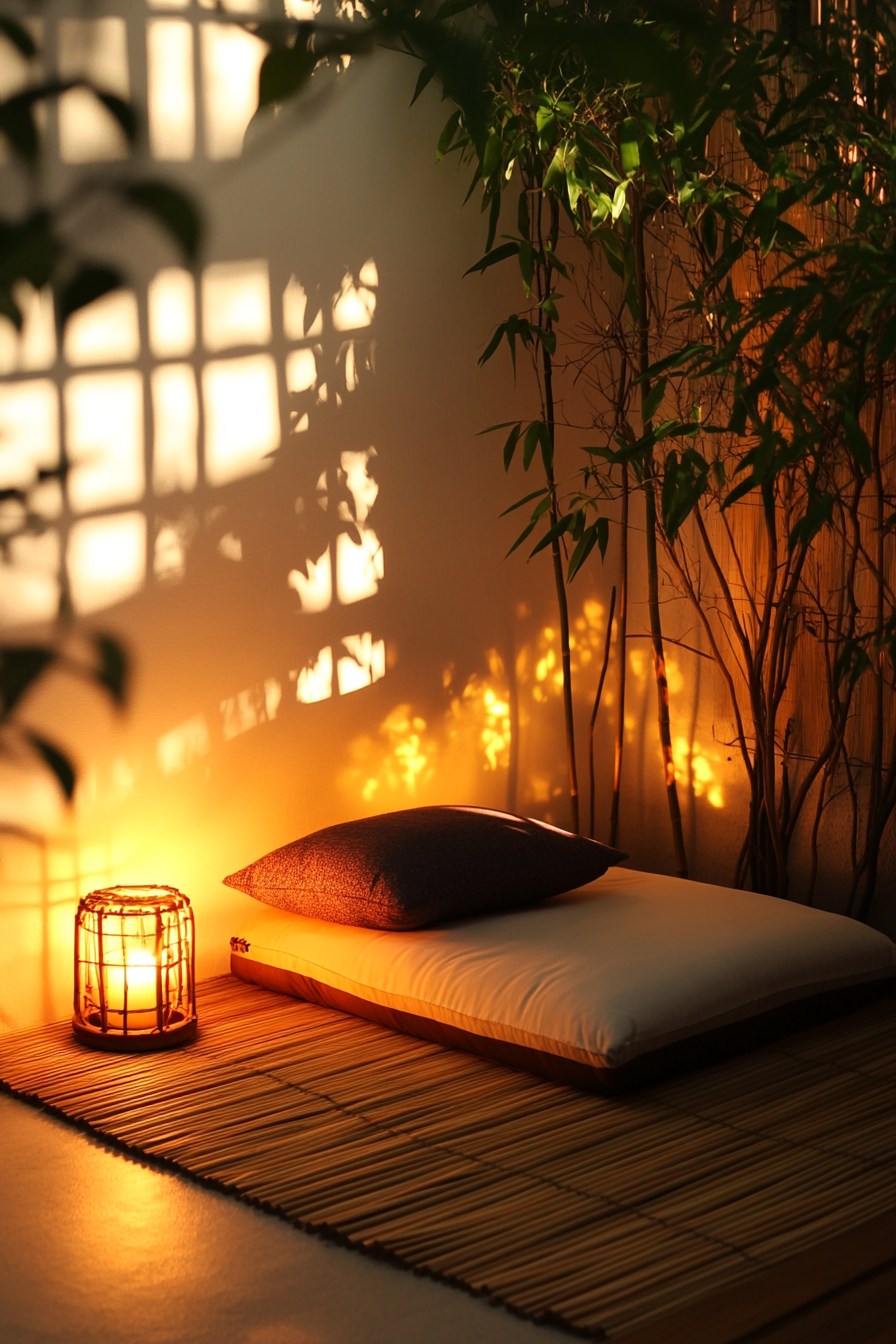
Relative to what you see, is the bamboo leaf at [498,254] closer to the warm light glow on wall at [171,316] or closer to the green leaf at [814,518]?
the warm light glow on wall at [171,316]

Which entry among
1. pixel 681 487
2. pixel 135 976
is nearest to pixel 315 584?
pixel 681 487

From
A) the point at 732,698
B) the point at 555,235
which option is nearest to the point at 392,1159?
the point at 732,698

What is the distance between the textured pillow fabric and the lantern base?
0.33 metres

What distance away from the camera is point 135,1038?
2525 mm

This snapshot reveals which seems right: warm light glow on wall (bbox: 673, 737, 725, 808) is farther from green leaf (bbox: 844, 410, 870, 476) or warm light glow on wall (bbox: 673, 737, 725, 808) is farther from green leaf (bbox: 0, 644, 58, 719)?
green leaf (bbox: 0, 644, 58, 719)

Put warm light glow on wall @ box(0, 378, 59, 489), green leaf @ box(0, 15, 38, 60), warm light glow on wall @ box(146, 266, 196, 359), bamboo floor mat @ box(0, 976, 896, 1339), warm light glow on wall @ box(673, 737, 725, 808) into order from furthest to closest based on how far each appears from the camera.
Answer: warm light glow on wall @ box(673, 737, 725, 808)
warm light glow on wall @ box(146, 266, 196, 359)
warm light glow on wall @ box(0, 378, 59, 489)
bamboo floor mat @ box(0, 976, 896, 1339)
green leaf @ box(0, 15, 38, 60)

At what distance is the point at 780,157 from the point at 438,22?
2.46 metres

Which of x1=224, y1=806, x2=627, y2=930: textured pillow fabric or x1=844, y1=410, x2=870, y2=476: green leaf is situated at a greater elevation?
x1=844, y1=410, x2=870, y2=476: green leaf

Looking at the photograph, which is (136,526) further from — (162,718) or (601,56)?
(601,56)

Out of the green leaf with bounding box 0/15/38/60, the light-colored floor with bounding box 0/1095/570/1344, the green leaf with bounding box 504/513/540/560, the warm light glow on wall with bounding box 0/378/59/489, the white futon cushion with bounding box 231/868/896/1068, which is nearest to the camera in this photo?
the green leaf with bounding box 0/15/38/60

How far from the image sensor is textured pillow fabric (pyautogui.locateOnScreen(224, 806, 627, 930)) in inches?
103

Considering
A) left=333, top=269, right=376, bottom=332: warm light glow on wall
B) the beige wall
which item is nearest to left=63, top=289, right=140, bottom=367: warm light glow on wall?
the beige wall

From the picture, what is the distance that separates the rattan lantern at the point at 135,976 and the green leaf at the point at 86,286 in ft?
7.65

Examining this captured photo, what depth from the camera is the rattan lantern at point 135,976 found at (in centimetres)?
253
